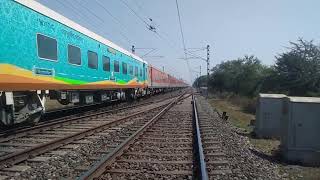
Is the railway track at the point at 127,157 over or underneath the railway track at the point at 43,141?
underneath

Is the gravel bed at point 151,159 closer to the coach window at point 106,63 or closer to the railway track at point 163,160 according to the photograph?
the railway track at point 163,160

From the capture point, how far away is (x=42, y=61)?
11.8 m

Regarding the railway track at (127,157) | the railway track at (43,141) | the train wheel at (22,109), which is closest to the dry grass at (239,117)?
the railway track at (43,141)

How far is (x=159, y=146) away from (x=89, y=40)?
26.7 feet

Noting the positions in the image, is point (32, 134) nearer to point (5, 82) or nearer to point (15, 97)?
point (15, 97)

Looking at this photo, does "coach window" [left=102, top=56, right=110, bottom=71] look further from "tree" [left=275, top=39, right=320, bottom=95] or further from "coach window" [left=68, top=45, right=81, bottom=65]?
"tree" [left=275, top=39, right=320, bottom=95]

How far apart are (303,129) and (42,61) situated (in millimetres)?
6918

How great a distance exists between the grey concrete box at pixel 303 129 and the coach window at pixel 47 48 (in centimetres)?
656

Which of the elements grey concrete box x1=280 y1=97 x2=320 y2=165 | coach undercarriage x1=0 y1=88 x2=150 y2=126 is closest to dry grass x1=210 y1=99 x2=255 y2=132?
grey concrete box x1=280 y1=97 x2=320 y2=165

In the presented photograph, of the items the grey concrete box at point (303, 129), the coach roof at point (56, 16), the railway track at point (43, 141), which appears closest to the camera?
the railway track at point (43, 141)

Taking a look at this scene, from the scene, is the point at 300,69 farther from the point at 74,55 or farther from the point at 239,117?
the point at 74,55

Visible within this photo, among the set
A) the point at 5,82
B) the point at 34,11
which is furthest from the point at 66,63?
the point at 5,82

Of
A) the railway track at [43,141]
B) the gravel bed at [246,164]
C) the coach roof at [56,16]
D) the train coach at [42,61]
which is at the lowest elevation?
the gravel bed at [246,164]

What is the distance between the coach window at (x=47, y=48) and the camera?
11641 mm
